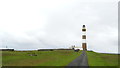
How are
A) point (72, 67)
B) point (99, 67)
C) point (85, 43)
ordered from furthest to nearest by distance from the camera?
point (85, 43)
point (99, 67)
point (72, 67)

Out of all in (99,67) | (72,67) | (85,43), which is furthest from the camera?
(85,43)

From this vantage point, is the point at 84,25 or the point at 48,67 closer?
the point at 48,67

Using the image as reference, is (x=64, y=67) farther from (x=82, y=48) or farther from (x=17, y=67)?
(x=82, y=48)

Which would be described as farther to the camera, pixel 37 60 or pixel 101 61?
pixel 101 61

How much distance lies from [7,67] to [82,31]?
84600mm

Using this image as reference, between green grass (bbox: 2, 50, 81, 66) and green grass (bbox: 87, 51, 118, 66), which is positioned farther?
green grass (bbox: 87, 51, 118, 66)

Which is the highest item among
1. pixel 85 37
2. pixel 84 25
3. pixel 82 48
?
pixel 84 25

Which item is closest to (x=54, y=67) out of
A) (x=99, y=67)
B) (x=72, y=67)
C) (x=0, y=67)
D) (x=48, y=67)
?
(x=48, y=67)

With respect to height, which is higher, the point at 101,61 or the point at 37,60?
the point at 37,60

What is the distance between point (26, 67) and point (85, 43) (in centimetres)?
8168

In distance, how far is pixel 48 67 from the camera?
3069cm

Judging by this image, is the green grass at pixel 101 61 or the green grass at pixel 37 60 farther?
the green grass at pixel 101 61

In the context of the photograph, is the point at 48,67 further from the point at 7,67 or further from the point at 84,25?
the point at 84,25

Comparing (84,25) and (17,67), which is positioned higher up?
(84,25)
